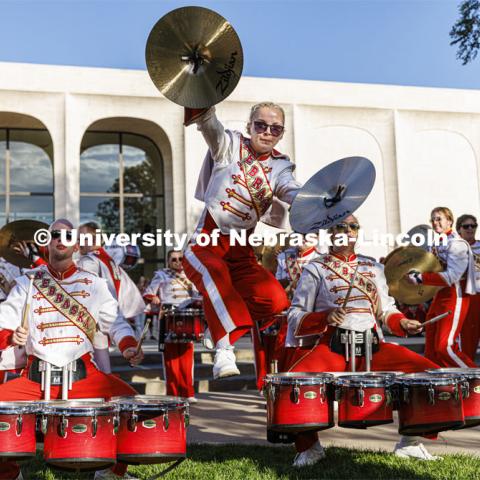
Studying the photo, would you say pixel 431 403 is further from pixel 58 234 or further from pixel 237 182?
pixel 58 234

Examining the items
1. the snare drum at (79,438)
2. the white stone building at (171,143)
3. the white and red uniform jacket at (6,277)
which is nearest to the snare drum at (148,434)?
the snare drum at (79,438)

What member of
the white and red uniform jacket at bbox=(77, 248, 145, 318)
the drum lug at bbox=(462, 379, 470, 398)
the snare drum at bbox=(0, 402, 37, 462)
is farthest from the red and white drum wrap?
the white and red uniform jacket at bbox=(77, 248, 145, 318)

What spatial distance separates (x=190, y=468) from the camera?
514cm

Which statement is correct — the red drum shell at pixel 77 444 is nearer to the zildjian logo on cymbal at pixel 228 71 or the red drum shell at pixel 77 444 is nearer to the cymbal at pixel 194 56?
the cymbal at pixel 194 56

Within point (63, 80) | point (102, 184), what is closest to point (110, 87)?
point (63, 80)

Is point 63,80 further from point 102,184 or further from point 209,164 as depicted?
point 209,164

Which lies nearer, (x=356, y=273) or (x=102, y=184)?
(x=356, y=273)

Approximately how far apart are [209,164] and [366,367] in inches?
71.7

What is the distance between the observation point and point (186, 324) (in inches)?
344

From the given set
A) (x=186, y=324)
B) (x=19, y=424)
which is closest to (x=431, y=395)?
(x=19, y=424)

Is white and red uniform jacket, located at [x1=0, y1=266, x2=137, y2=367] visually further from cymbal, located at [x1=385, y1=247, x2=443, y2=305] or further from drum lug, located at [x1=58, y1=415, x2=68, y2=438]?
cymbal, located at [x1=385, y1=247, x2=443, y2=305]

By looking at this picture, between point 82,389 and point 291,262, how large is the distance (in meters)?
5.06

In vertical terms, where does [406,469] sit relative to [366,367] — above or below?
below

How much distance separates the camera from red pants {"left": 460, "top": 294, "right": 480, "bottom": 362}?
321 inches
